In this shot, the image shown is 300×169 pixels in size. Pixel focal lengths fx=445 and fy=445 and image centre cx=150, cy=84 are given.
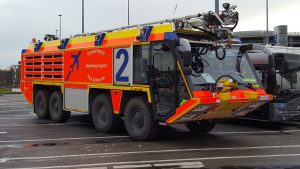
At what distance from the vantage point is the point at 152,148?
10.2 m

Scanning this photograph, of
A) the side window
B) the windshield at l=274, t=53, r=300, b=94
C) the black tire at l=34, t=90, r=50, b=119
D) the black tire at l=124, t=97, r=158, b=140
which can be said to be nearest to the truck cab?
the windshield at l=274, t=53, r=300, b=94

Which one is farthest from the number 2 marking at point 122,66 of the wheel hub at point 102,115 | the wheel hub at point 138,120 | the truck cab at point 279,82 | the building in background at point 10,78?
the building in background at point 10,78

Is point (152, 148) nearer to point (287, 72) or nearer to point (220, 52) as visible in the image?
point (220, 52)

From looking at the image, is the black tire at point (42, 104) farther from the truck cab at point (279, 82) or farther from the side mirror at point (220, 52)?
the side mirror at point (220, 52)

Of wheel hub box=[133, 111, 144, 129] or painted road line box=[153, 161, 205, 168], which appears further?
wheel hub box=[133, 111, 144, 129]

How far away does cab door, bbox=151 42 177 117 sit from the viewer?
1021cm

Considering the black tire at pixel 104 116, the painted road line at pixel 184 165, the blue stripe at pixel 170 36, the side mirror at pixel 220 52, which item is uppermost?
the blue stripe at pixel 170 36

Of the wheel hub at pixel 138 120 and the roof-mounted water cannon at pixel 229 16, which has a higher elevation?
the roof-mounted water cannon at pixel 229 16

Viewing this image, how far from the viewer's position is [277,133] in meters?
13.1

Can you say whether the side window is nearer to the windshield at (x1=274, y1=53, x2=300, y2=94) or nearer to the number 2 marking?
the number 2 marking

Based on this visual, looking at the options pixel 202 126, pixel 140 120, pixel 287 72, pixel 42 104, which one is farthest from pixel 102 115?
pixel 287 72

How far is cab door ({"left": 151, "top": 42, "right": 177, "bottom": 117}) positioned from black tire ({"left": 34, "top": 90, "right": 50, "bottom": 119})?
6.84m

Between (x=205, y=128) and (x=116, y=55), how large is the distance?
3.38m

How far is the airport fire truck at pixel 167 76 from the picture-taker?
1000 cm
